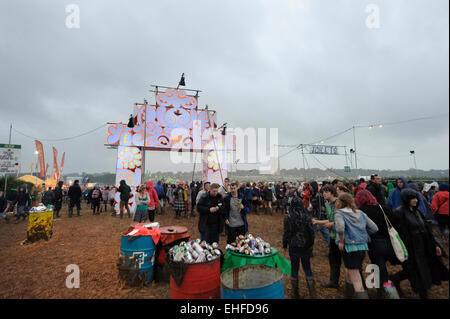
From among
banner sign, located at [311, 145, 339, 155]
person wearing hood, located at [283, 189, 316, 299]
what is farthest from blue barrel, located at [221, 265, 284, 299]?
banner sign, located at [311, 145, 339, 155]

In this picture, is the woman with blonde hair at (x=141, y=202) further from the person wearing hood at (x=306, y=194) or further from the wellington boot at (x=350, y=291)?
the wellington boot at (x=350, y=291)

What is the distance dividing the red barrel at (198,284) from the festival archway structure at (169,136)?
8885 mm

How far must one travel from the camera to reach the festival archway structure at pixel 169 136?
1107 cm

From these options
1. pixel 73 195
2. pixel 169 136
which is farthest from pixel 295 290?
pixel 73 195

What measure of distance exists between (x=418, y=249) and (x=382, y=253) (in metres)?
0.43

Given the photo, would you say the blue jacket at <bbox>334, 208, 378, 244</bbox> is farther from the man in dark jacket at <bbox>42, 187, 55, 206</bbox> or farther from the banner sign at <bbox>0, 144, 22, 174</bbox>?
the man in dark jacket at <bbox>42, 187, 55, 206</bbox>

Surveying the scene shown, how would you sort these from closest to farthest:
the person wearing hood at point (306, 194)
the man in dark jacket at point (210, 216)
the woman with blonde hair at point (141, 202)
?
the man in dark jacket at point (210, 216), the woman with blonde hair at point (141, 202), the person wearing hood at point (306, 194)

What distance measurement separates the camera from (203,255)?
2885 millimetres

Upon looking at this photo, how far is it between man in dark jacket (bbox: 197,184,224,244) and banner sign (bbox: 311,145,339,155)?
18731mm

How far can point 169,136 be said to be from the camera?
11.8m

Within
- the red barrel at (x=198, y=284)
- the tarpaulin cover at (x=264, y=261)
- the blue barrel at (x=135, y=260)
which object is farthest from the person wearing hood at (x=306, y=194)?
the blue barrel at (x=135, y=260)

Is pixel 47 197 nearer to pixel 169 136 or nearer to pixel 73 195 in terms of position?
pixel 73 195
